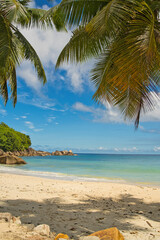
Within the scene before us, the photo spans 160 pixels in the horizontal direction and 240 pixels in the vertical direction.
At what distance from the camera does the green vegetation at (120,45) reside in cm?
365

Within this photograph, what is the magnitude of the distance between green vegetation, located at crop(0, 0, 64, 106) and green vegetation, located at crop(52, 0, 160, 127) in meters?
0.82

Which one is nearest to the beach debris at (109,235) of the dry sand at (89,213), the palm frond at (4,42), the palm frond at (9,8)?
the dry sand at (89,213)

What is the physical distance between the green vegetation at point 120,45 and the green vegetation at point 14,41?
2.69 feet

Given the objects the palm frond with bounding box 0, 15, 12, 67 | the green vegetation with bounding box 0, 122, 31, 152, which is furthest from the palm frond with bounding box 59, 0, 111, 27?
the green vegetation with bounding box 0, 122, 31, 152

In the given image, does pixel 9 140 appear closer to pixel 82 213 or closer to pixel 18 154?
pixel 18 154

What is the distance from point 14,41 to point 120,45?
5020 millimetres

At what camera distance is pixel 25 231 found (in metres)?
2.96

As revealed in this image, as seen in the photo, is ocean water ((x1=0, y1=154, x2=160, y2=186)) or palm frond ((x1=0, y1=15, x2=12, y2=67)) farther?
ocean water ((x1=0, y1=154, x2=160, y2=186))

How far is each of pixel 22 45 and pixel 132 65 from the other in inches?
235

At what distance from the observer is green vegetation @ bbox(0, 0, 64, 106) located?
5.69 meters

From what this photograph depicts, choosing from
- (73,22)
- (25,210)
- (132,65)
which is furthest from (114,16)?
(25,210)

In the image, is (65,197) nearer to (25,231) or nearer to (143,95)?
(25,231)

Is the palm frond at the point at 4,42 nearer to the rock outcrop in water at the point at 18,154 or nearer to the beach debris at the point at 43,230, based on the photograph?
the beach debris at the point at 43,230

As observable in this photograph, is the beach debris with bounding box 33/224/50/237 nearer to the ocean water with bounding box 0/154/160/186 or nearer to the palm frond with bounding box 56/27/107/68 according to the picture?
the palm frond with bounding box 56/27/107/68
